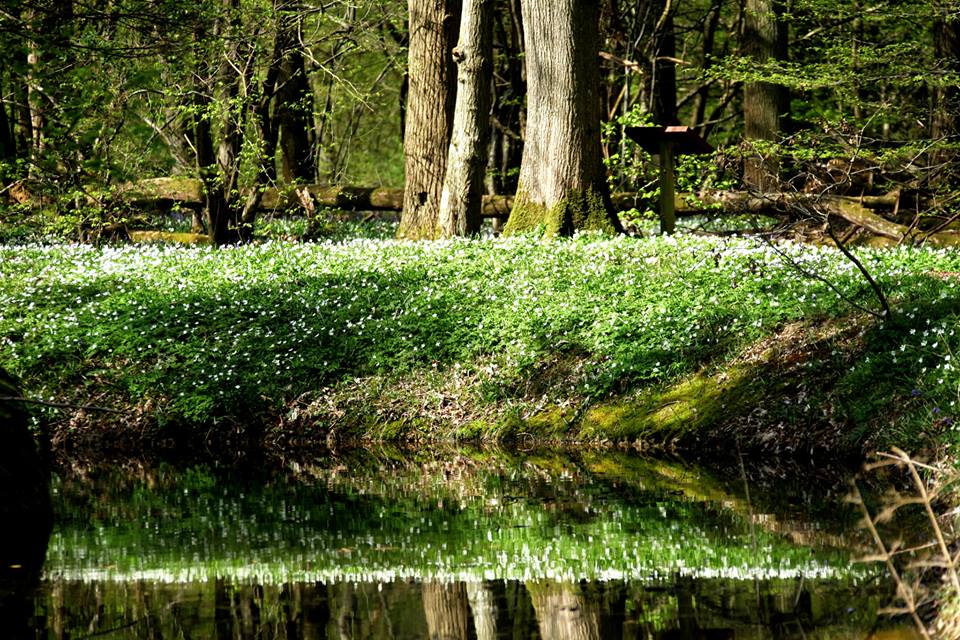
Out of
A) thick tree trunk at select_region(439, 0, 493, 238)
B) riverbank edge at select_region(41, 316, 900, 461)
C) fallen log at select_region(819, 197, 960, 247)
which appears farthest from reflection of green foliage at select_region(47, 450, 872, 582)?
fallen log at select_region(819, 197, 960, 247)

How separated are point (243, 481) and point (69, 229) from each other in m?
10.1

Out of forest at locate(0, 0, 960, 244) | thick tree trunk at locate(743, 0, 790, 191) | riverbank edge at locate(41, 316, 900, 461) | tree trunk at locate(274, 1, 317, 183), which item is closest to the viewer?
riverbank edge at locate(41, 316, 900, 461)

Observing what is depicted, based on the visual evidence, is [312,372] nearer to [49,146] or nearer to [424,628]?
[49,146]

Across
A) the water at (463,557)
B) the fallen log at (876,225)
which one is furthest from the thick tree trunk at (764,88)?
the water at (463,557)

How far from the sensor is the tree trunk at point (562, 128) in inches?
594

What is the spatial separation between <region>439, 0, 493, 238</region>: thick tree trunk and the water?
6966 mm

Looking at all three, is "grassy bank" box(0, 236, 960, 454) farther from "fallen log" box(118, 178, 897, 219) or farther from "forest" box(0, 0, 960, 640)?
"fallen log" box(118, 178, 897, 219)

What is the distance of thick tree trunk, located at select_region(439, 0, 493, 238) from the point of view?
15.5 meters

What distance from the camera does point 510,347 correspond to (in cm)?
1155

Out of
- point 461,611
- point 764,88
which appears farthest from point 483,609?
point 764,88

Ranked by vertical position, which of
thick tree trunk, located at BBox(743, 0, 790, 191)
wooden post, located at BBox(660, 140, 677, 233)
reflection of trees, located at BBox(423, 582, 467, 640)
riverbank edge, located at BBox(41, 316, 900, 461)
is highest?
thick tree trunk, located at BBox(743, 0, 790, 191)

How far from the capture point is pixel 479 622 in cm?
516

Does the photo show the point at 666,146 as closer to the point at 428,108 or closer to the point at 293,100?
the point at 428,108

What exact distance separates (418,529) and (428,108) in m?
10.9
